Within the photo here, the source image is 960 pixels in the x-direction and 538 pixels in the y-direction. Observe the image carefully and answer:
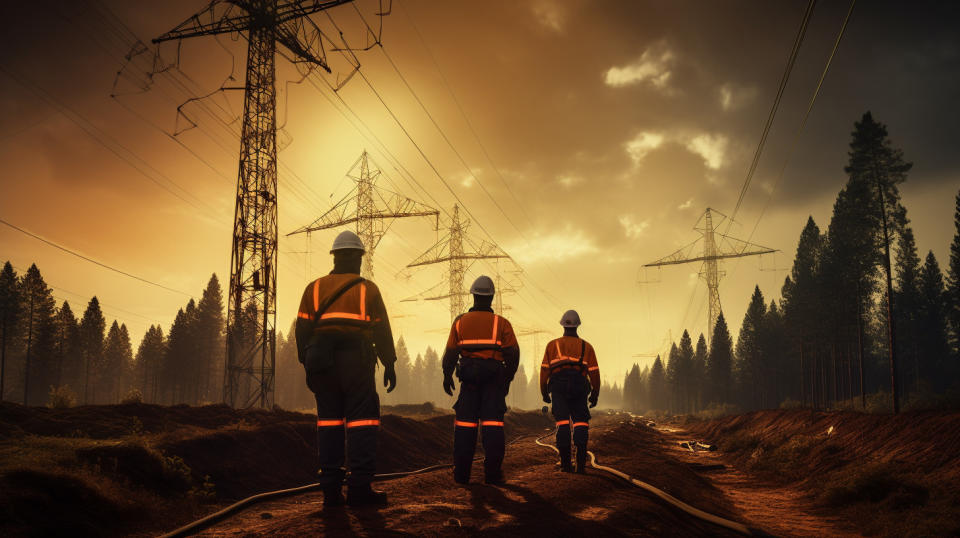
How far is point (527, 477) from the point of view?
27.0 feet

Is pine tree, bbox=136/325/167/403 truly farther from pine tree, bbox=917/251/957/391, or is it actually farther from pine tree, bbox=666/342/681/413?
pine tree, bbox=917/251/957/391

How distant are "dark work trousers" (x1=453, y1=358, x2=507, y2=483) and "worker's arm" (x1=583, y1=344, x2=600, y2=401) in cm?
279

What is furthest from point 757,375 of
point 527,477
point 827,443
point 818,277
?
point 527,477

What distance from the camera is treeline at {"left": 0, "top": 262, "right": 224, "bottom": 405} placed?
62188 millimetres

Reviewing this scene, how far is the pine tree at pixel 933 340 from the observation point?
67438mm

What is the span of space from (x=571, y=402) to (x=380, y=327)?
4.60 metres

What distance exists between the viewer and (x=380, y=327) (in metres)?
6.16

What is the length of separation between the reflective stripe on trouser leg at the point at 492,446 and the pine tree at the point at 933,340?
80.8 m

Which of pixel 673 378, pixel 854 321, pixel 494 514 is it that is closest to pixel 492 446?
pixel 494 514

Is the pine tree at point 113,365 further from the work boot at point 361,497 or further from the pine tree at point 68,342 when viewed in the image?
the work boot at point 361,497

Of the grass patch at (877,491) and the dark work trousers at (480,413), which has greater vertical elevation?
the dark work trousers at (480,413)

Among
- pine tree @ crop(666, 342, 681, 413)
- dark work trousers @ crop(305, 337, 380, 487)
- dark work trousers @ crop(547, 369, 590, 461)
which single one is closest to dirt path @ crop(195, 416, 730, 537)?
dark work trousers @ crop(305, 337, 380, 487)

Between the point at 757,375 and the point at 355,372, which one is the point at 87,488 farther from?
the point at 757,375

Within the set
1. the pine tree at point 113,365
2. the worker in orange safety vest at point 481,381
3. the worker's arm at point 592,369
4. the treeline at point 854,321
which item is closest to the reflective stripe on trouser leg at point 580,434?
the worker's arm at point 592,369
